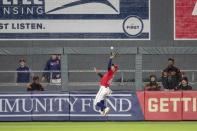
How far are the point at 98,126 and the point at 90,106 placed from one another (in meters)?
1.64

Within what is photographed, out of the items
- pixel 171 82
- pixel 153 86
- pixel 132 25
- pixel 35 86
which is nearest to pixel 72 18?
pixel 132 25

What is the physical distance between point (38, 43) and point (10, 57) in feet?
5.30

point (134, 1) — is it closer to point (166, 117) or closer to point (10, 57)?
point (10, 57)

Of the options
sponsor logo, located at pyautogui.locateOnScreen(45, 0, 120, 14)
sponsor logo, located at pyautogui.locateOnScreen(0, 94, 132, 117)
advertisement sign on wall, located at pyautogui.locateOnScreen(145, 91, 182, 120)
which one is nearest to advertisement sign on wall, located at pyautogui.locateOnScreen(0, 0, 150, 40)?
sponsor logo, located at pyautogui.locateOnScreen(45, 0, 120, 14)

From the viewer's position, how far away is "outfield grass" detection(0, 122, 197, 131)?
19531 mm

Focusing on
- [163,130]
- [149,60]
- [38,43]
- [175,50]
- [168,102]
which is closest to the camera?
[163,130]

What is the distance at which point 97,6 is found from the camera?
2898cm

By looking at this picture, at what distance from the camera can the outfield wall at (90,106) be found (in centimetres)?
2188

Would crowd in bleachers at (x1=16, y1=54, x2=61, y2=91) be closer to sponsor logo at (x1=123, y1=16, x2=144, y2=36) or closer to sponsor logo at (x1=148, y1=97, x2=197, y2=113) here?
sponsor logo at (x1=148, y1=97, x2=197, y2=113)

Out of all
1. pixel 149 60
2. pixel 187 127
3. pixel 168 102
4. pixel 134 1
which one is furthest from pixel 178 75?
pixel 134 1

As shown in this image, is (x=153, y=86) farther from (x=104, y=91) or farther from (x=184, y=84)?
(x=104, y=91)

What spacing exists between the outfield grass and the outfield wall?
52 centimetres

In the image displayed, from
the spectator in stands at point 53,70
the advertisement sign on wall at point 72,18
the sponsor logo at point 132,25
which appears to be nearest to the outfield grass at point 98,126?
the spectator in stands at point 53,70

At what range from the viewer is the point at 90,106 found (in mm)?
22000
